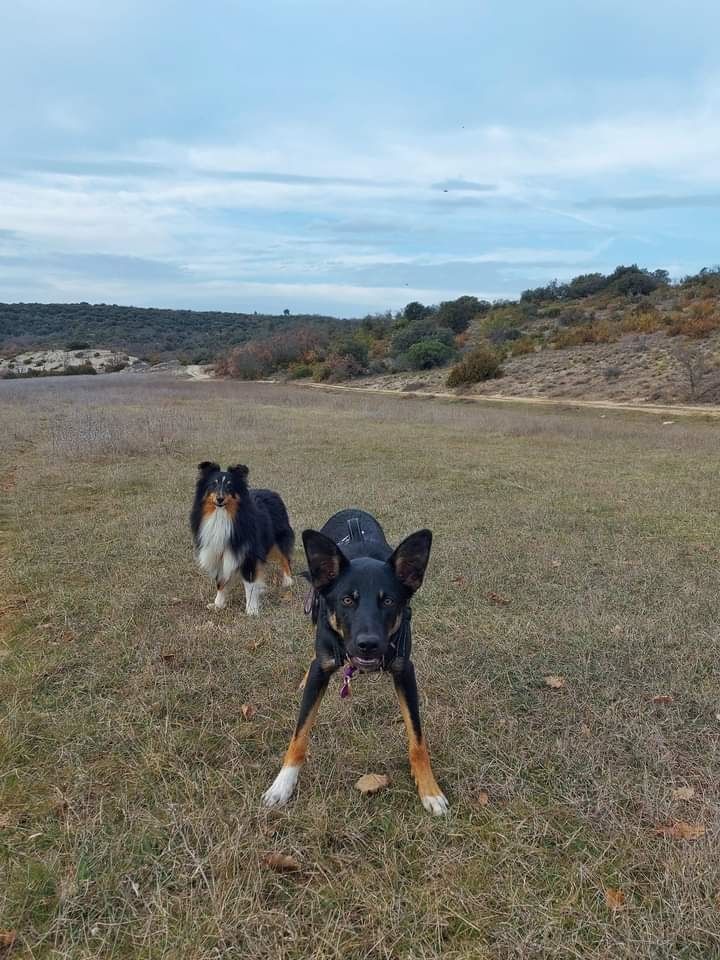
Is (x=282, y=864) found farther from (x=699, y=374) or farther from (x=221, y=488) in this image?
(x=699, y=374)

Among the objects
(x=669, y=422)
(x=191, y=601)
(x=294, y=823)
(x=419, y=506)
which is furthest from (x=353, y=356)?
(x=294, y=823)

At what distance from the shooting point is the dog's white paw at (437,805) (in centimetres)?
283

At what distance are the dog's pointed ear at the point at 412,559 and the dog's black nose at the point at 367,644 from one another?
1.34 ft

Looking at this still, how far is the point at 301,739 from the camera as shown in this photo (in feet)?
9.69

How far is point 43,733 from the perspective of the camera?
336cm

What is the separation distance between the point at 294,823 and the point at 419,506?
5713mm

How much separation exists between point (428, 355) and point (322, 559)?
3632cm

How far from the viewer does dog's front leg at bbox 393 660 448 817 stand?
2852 mm

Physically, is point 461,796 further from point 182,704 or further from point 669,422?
point 669,422

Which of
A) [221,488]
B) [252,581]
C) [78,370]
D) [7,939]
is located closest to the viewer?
[7,939]

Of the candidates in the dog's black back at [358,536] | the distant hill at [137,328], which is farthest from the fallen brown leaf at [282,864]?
the distant hill at [137,328]

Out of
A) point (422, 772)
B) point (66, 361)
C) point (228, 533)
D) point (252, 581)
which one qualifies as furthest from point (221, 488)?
point (66, 361)

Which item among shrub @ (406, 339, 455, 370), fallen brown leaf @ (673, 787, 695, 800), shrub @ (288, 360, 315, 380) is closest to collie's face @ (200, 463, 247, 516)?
fallen brown leaf @ (673, 787, 695, 800)

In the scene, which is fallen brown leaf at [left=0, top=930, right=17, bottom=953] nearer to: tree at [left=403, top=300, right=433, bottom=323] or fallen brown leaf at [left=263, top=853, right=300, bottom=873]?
fallen brown leaf at [left=263, top=853, right=300, bottom=873]
